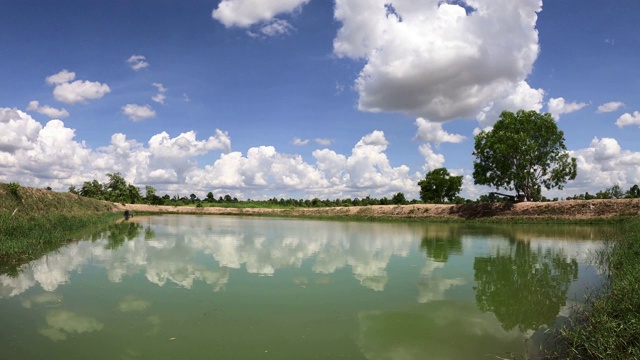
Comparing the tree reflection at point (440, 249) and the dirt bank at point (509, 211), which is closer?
the tree reflection at point (440, 249)

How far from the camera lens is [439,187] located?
8112 centimetres

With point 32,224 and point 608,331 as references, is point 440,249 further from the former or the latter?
point 32,224

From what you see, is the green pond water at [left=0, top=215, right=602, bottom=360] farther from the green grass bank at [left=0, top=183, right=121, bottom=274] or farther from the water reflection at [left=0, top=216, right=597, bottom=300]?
the green grass bank at [left=0, top=183, right=121, bottom=274]

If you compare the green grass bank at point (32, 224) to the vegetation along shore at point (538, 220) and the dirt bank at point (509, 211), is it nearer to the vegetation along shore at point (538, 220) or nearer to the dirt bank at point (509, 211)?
the vegetation along shore at point (538, 220)

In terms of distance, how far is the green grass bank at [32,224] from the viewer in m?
17.0

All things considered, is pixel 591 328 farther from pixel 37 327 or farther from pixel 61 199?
pixel 61 199

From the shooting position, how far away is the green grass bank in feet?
55.8

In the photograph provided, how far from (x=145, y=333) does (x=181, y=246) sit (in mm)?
14330

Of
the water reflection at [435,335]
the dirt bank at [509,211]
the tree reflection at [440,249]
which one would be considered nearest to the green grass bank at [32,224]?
the water reflection at [435,335]

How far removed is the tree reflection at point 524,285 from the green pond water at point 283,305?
5 centimetres

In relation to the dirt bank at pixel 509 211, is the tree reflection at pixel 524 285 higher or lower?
lower

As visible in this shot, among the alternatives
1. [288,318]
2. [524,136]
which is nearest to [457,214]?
[524,136]

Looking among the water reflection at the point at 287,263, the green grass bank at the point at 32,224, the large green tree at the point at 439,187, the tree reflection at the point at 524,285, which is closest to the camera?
the tree reflection at the point at 524,285

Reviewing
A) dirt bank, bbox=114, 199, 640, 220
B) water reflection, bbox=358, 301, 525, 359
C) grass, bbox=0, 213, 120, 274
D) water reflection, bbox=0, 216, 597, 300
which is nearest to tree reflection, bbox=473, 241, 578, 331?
water reflection, bbox=0, 216, 597, 300
